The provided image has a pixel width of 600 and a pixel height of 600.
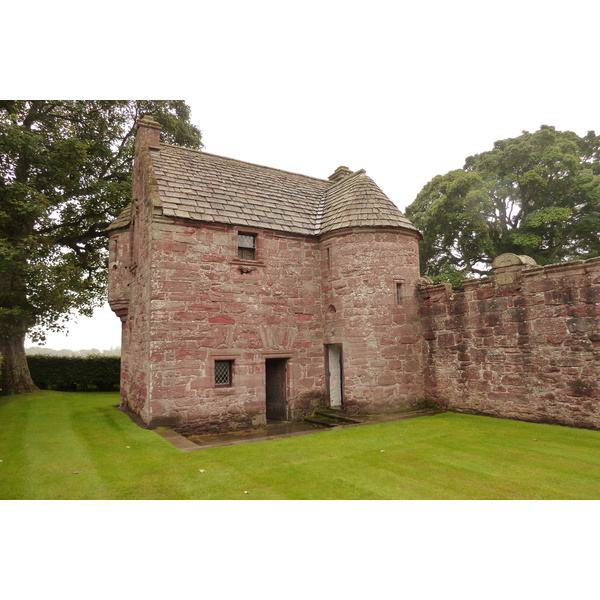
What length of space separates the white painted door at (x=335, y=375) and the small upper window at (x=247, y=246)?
3.88 m

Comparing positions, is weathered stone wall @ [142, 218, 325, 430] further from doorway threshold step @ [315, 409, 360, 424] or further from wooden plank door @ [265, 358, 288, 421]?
doorway threshold step @ [315, 409, 360, 424]

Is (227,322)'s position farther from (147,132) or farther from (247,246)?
(147,132)

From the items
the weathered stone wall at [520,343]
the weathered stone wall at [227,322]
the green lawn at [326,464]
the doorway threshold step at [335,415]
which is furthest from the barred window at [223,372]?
the weathered stone wall at [520,343]

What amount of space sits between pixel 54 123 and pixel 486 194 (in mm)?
21722

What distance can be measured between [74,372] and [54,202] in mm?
8613

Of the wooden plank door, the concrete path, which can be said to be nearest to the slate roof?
the wooden plank door

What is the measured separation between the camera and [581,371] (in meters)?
8.47

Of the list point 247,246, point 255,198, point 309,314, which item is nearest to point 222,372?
point 309,314

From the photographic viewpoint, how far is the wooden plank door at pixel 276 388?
12.0 meters

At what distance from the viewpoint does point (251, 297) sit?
11.4m

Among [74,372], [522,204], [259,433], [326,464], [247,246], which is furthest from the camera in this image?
[522,204]

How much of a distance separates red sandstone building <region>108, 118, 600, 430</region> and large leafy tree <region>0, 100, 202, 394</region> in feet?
16.6

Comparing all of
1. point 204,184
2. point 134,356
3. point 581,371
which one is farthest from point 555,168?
point 134,356
